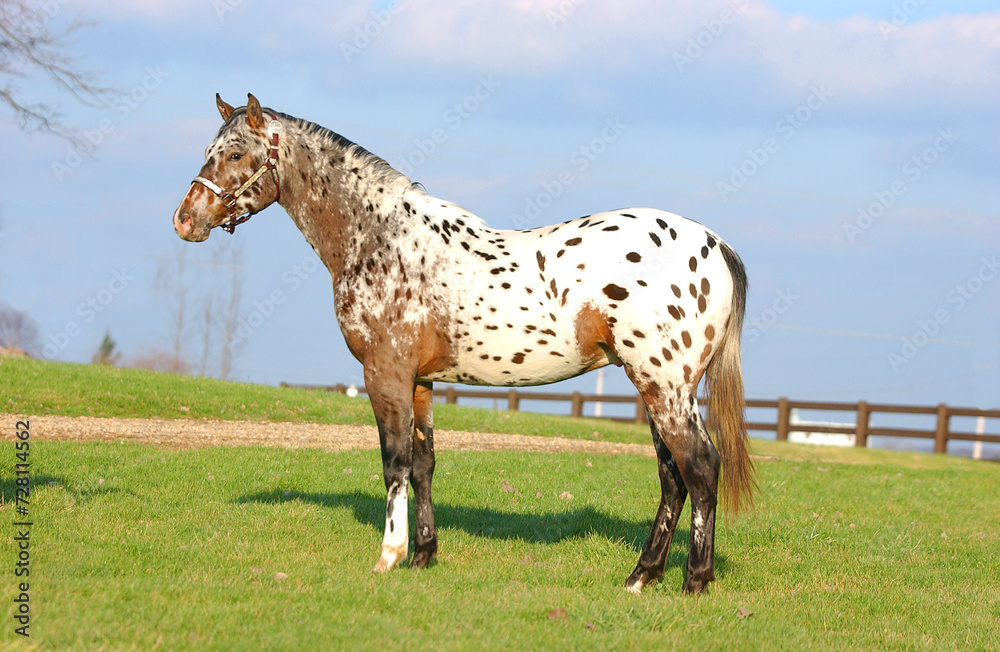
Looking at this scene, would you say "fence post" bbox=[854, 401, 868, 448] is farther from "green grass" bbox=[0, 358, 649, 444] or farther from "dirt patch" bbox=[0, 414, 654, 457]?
"dirt patch" bbox=[0, 414, 654, 457]

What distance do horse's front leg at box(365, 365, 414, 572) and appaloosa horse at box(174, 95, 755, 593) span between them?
10 mm

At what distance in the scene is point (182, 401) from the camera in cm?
1566

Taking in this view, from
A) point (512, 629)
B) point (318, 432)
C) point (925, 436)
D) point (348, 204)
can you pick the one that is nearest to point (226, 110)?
point (348, 204)

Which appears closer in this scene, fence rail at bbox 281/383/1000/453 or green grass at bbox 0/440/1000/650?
green grass at bbox 0/440/1000/650

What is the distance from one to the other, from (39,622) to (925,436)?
2257 centimetres

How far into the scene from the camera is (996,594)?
631cm

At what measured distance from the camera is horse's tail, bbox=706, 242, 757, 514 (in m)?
5.77

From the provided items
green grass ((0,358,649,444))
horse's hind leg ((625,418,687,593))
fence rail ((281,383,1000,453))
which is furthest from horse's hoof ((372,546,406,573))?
fence rail ((281,383,1000,453))

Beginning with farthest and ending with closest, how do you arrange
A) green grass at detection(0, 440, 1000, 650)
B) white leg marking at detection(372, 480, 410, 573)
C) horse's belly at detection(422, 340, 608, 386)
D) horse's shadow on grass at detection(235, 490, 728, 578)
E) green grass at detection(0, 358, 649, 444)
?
green grass at detection(0, 358, 649, 444), horse's shadow on grass at detection(235, 490, 728, 578), white leg marking at detection(372, 480, 410, 573), horse's belly at detection(422, 340, 608, 386), green grass at detection(0, 440, 1000, 650)

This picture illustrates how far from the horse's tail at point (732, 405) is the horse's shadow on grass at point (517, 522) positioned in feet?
3.43

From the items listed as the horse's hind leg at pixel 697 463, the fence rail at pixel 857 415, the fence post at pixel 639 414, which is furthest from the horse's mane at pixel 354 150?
the fence post at pixel 639 414

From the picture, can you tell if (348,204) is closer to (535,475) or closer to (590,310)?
(590,310)

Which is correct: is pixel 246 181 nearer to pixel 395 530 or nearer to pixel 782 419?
pixel 395 530

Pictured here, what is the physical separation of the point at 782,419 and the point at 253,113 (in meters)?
21.1
